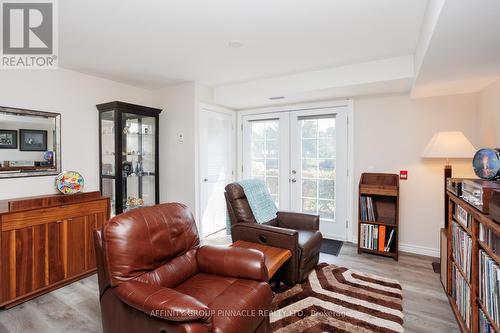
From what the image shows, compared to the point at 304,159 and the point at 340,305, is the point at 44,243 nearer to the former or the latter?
the point at 340,305

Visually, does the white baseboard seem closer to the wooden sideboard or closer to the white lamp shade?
the white lamp shade

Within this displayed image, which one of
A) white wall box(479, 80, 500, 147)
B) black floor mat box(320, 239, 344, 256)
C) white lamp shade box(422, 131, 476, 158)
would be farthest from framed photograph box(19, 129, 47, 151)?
white wall box(479, 80, 500, 147)

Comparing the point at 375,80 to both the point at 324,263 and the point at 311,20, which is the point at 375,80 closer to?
the point at 311,20

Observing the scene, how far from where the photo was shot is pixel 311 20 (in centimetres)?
209

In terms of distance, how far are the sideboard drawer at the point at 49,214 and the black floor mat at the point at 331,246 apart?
2820mm

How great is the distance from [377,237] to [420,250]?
64 cm

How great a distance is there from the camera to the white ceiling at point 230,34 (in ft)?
6.29

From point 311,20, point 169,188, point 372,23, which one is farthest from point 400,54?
point 169,188

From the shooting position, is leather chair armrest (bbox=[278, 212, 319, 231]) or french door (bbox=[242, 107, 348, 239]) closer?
leather chair armrest (bbox=[278, 212, 319, 231])

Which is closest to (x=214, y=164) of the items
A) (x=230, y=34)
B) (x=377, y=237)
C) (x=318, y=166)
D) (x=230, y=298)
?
(x=318, y=166)

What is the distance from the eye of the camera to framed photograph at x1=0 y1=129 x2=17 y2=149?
8.67 ft

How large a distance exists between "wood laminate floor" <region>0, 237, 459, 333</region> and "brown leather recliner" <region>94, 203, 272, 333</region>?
802 millimetres

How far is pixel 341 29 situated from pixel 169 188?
3148mm

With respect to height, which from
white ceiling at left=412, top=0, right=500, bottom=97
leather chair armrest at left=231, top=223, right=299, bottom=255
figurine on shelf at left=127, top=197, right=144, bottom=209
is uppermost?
white ceiling at left=412, top=0, right=500, bottom=97
